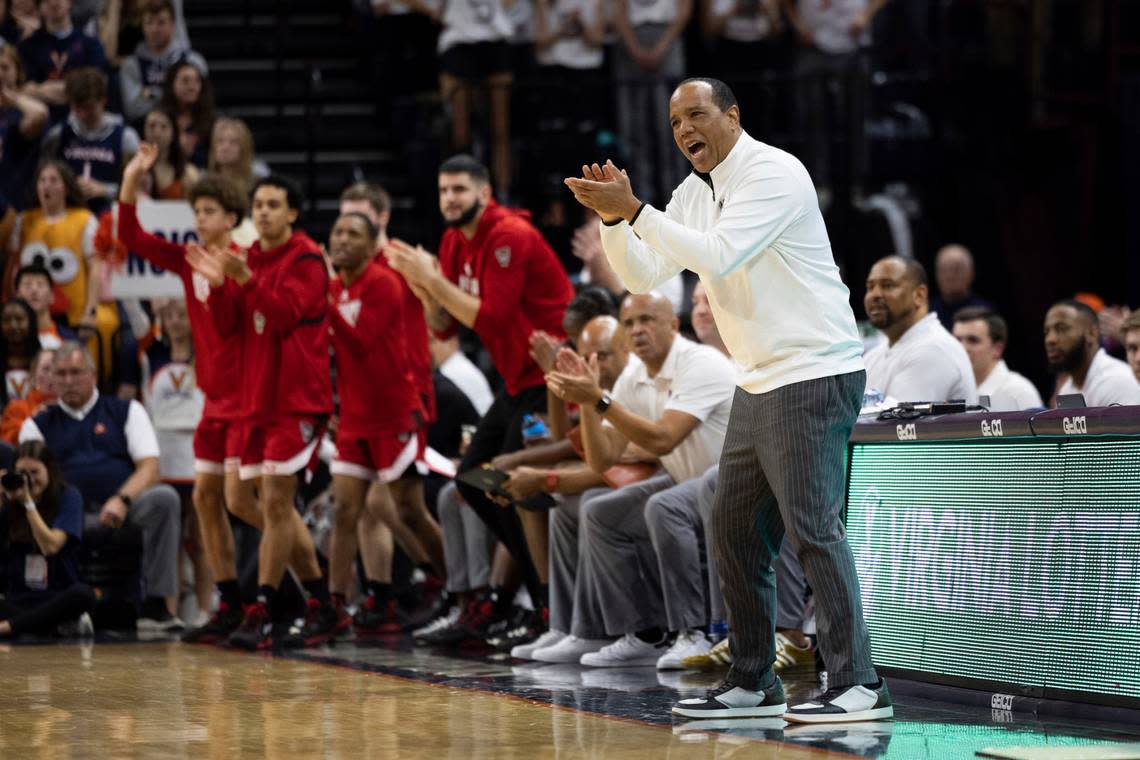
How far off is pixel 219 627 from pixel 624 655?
2.36 meters

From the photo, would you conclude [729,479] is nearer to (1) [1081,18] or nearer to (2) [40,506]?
(2) [40,506]

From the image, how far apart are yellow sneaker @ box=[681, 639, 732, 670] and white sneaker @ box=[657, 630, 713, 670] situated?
0.13 ft

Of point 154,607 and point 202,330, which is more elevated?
point 202,330

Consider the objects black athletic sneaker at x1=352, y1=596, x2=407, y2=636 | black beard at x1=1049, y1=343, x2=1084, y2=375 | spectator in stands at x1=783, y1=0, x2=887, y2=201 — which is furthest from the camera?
spectator in stands at x1=783, y1=0, x2=887, y2=201

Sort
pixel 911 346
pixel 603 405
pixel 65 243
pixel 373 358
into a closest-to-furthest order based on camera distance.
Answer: pixel 603 405, pixel 911 346, pixel 373 358, pixel 65 243

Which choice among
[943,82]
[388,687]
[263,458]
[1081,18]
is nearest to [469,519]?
[263,458]

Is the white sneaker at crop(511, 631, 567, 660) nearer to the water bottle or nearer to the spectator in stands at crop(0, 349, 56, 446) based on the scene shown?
the water bottle

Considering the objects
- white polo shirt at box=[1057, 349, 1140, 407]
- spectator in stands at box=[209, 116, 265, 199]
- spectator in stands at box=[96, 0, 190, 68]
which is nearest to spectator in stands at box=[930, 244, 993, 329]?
white polo shirt at box=[1057, 349, 1140, 407]

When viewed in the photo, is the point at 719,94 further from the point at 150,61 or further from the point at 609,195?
the point at 150,61

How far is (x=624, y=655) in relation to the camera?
725 centimetres

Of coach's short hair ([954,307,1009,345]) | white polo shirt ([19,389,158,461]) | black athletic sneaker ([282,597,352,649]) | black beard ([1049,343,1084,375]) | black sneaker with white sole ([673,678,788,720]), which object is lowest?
black athletic sneaker ([282,597,352,649])

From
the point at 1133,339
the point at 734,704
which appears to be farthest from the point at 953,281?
the point at 734,704

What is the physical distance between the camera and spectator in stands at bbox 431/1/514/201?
1193 cm

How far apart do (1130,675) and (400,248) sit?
12.7 feet
